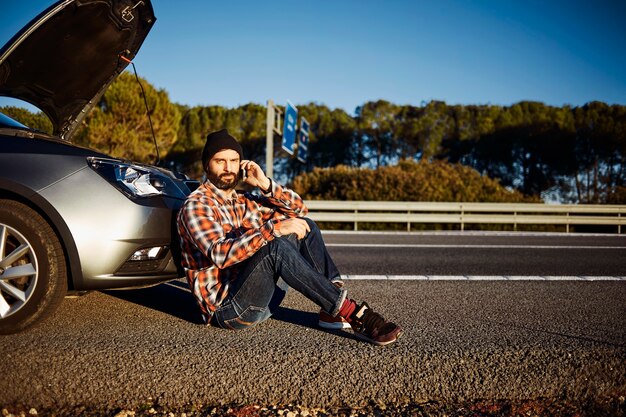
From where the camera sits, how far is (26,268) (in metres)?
2.32

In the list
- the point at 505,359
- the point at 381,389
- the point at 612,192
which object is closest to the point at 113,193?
the point at 381,389

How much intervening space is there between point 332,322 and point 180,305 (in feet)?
3.84

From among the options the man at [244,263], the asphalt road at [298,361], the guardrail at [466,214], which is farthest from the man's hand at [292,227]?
the guardrail at [466,214]

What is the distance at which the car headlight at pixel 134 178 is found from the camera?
98.4 inches

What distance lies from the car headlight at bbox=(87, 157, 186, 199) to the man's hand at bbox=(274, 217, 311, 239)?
0.78 metres

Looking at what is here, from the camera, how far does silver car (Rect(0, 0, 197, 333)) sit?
7.66ft

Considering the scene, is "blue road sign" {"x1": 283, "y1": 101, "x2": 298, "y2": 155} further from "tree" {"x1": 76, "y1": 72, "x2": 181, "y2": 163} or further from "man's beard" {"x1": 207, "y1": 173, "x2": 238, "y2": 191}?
"tree" {"x1": 76, "y1": 72, "x2": 181, "y2": 163}

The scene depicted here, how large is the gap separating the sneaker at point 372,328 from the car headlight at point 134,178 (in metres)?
1.34

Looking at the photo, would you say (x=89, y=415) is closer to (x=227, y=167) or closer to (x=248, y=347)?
(x=248, y=347)

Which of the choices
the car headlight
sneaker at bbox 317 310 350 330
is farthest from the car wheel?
sneaker at bbox 317 310 350 330

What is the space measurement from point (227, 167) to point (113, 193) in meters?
0.66

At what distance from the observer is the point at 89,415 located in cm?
184

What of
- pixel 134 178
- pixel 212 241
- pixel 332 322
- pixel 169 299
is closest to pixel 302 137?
pixel 169 299

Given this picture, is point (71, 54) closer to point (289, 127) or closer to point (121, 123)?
point (289, 127)
